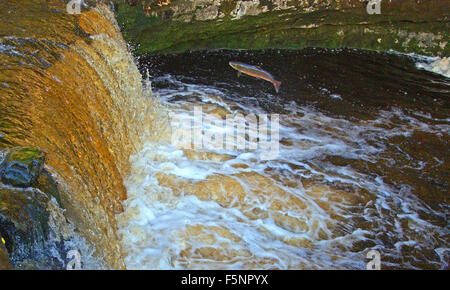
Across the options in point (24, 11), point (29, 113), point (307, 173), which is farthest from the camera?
point (307, 173)

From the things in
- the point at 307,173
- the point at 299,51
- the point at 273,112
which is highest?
the point at 299,51

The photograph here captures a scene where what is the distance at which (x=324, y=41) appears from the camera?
25.5 feet

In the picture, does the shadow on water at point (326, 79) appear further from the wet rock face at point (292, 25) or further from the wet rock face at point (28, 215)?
the wet rock face at point (28, 215)

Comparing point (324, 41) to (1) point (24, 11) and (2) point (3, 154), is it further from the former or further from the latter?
(2) point (3, 154)

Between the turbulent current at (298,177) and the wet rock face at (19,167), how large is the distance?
48.2 inches

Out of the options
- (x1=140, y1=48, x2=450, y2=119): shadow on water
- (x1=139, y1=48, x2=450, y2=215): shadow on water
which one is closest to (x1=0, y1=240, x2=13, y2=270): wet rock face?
(x1=139, y1=48, x2=450, y2=215): shadow on water

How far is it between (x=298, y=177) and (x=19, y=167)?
2854mm

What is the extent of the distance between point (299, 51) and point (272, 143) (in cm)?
310

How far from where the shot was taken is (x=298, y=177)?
Result: 4.44m

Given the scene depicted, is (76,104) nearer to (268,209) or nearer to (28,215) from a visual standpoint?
(28,215)

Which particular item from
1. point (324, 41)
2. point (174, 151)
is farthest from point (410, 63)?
point (174, 151)

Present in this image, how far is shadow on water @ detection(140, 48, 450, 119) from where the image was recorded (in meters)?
6.02

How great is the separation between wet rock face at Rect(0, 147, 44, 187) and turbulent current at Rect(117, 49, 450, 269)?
1.22 meters

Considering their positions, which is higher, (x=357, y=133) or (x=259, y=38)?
(x=259, y=38)
